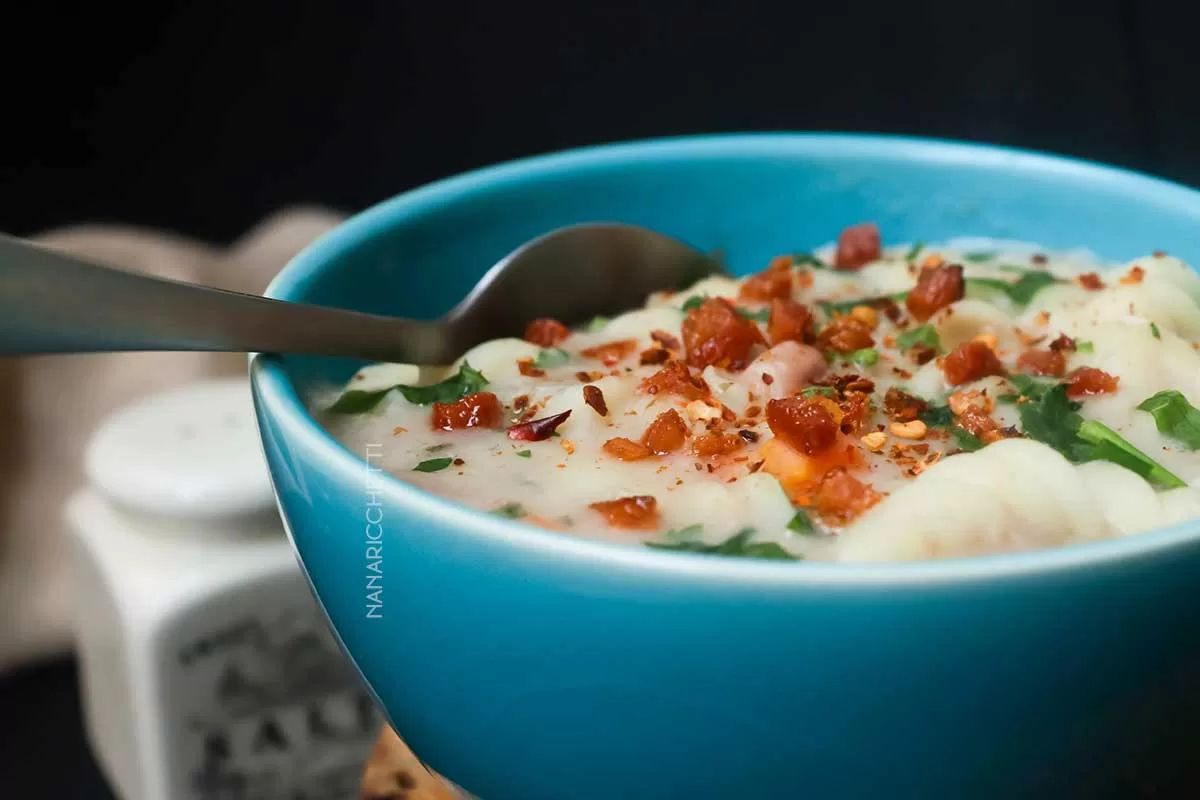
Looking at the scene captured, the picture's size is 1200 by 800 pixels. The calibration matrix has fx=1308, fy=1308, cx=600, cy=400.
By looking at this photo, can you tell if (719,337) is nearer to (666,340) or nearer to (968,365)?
(666,340)

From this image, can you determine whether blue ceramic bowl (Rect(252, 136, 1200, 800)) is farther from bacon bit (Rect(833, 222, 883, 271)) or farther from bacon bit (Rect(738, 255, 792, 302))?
bacon bit (Rect(833, 222, 883, 271))

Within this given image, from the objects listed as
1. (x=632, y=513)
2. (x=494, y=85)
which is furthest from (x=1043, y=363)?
(x=494, y=85)

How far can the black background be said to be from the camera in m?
2.40

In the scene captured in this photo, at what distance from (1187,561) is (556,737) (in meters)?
0.35

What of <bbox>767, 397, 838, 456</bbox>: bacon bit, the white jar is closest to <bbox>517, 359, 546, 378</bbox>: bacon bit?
<bbox>767, 397, 838, 456</bbox>: bacon bit

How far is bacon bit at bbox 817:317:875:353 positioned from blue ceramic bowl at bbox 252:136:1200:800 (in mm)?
461

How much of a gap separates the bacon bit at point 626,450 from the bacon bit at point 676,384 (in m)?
0.09

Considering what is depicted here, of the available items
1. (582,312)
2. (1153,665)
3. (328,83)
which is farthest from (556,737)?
(328,83)

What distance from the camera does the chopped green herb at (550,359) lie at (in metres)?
1.10

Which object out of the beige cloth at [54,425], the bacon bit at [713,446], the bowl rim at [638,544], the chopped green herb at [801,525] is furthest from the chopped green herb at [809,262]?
the beige cloth at [54,425]

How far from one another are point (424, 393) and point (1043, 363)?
1.64ft

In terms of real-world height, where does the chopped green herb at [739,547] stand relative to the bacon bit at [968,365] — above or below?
below

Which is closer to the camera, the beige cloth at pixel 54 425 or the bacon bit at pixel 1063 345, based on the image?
the bacon bit at pixel 1063 345

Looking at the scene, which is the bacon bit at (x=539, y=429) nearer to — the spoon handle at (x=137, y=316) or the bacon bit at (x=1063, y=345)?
the spoon handle at (x=137, y=316)
